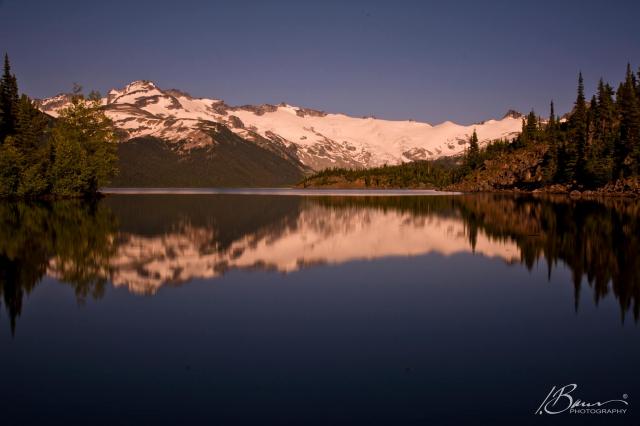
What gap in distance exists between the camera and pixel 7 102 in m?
152

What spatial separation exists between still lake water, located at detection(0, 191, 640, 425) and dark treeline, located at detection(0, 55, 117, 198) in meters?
104

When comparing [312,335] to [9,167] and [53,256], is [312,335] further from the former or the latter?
[9,167]

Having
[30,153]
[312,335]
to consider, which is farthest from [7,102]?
[312,335]

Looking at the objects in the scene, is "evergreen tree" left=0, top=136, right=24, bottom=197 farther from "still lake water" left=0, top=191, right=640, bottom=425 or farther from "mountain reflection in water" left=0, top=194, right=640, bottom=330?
"still lake water" left=0, top=191, right=640, bottom=425

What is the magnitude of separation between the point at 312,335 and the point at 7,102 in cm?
16172

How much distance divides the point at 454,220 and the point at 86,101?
121 meters

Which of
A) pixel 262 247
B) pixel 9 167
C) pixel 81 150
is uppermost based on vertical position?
pixel 81 150

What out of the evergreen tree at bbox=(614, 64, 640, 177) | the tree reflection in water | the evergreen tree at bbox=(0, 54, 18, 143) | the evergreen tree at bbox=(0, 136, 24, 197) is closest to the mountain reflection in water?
the tree reflection in water

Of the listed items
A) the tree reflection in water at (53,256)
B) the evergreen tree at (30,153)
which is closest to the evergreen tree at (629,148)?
the tree reflection in water at (53,256)

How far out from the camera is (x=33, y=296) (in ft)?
92.2

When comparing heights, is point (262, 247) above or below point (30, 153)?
below

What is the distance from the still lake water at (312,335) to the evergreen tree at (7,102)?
411 feet

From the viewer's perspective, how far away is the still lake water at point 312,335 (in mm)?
14961

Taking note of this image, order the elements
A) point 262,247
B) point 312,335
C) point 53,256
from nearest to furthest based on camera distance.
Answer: point 312,335 < point 53,256 < point 262,247
